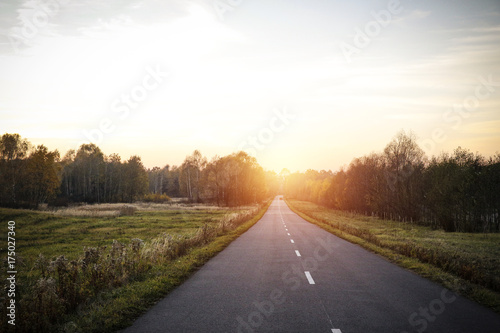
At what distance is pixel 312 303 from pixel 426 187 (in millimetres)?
37609

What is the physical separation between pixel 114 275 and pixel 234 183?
245 feet

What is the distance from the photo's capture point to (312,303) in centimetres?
696

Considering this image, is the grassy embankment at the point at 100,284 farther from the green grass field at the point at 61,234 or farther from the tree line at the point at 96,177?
the tree line at the point at 96,177

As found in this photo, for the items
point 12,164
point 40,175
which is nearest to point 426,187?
point 40,175

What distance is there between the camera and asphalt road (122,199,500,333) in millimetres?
5668

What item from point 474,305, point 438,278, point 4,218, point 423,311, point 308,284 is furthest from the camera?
point 4,218

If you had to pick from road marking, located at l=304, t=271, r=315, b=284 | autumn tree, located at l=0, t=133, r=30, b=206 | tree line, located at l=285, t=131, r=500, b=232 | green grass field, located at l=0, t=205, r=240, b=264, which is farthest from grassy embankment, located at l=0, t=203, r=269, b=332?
autumn tree, located at l=0, t=133, r=30, b=206

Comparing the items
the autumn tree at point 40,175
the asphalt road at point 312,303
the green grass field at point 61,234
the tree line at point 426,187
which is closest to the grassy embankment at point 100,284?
the asphalt road at point 312,303

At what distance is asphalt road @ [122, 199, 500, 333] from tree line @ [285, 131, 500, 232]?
2469cm

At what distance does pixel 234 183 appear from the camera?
274ft

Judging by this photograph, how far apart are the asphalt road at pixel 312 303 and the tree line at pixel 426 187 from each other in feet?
81.0

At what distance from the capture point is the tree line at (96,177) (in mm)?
64375

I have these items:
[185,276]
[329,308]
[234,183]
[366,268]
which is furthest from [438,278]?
[234,183]

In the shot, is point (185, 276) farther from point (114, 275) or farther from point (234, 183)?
point (234, 183)
